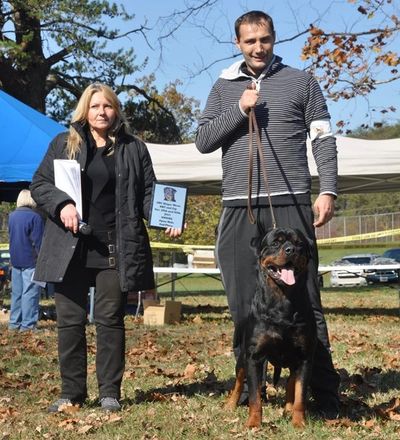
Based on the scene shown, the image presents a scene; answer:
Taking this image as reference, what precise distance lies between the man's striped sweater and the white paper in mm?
768

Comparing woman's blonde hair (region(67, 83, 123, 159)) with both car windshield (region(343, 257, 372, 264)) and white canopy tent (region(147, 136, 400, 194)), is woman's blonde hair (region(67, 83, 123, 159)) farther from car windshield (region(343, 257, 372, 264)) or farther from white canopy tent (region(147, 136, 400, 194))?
car windshield (region(343, 257, 372, 264))

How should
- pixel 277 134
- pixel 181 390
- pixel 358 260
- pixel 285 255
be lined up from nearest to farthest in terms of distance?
pixel 285 255 < pixel 277 134 < pixel 181 390 < pixel 358 260

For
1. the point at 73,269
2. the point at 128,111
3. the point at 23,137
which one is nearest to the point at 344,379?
the point at 73,269

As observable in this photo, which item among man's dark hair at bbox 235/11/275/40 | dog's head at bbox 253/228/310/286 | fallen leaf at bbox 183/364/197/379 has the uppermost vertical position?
man's dark hair at bbox 235/11/275/40

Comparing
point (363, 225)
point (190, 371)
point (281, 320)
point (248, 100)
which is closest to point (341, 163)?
point (190, 371)

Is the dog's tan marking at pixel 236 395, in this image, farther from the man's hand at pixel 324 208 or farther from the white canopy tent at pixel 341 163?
the white canopy tent at pixel 341 163

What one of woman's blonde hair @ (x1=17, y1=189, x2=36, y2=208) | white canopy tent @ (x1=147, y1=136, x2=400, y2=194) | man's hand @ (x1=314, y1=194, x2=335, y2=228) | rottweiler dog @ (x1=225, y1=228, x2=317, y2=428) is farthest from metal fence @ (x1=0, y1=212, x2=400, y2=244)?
rottweiler dog @ (x1=225, y1=228, x2=317, y2=428)

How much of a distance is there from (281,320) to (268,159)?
0.85 meters

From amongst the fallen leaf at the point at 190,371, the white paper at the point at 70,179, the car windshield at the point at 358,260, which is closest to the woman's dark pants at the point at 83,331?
the white paper at the point at 70,179

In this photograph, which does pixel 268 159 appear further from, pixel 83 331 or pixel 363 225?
pixel 363 225

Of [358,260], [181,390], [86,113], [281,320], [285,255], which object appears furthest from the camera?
[358,260]

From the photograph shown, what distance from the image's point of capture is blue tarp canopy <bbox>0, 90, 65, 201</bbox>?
34.3ft

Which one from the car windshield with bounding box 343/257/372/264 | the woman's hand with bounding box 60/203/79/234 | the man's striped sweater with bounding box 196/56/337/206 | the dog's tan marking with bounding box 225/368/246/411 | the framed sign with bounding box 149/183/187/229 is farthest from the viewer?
the car windshield with bounding box 343/257/372/264

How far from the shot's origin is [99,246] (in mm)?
4699
